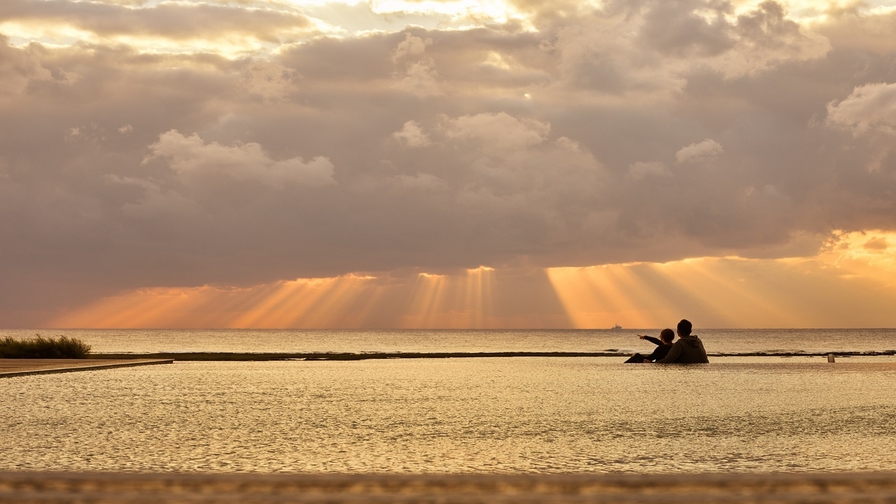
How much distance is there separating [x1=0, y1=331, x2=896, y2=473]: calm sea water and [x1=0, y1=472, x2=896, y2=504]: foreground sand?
495 centimetres

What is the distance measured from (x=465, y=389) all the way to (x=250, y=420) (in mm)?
8961

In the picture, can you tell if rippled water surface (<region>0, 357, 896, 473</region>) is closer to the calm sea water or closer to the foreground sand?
the calm sea water

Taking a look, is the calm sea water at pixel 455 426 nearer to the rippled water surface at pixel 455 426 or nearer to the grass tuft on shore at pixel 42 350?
the rippled water surface at pixel 455 426

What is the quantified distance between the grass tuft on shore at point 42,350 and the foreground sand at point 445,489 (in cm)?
4529

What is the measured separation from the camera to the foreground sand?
4.55 meters

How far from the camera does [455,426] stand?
14.5 meters

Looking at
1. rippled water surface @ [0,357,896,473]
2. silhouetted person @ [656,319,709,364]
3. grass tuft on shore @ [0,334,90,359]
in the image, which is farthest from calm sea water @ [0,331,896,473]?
grass tuft on shore @ [0,334,90,359]

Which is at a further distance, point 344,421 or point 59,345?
point 59,345

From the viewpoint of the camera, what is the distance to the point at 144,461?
34.3 ft

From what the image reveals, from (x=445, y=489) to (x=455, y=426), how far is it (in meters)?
9.79

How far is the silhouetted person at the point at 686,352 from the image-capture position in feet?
109

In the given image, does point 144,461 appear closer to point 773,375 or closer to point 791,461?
point 791,461

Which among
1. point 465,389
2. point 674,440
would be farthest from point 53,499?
point 465,389

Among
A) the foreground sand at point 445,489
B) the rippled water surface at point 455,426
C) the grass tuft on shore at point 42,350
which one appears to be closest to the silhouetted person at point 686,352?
the rippled water surface at point 455,426
